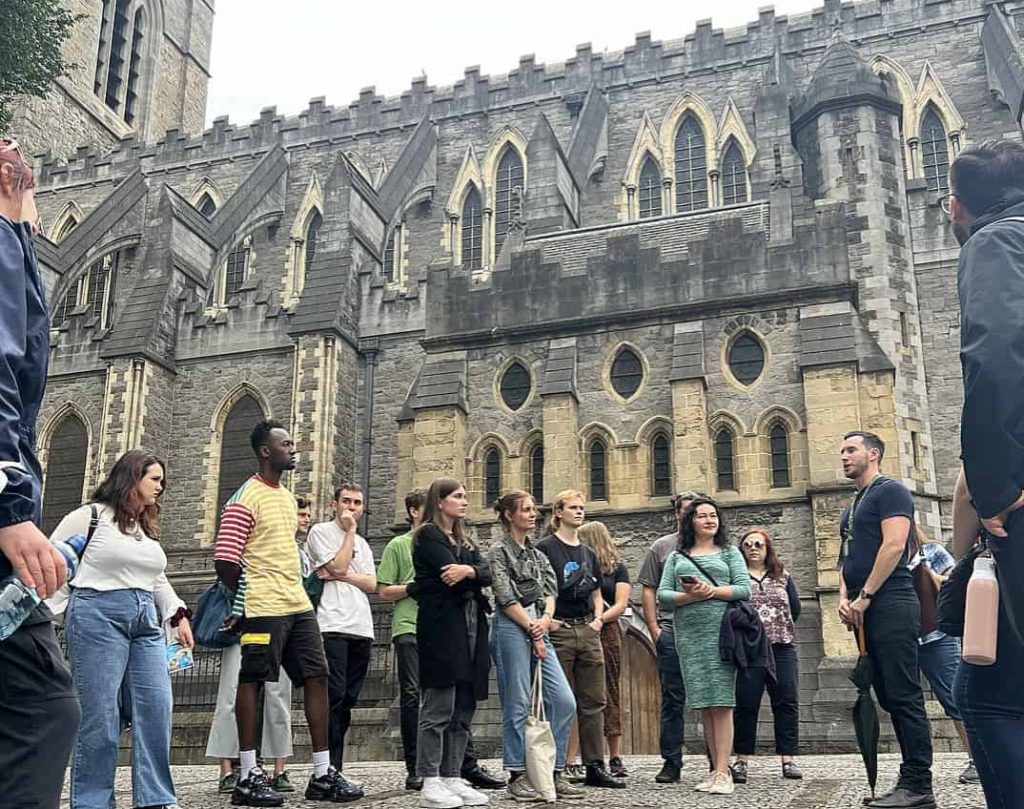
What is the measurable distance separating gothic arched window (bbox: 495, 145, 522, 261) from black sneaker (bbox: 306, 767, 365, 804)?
71.9ft

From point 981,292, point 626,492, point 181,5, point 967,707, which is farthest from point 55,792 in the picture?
point 181,5

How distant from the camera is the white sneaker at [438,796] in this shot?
18.2ft

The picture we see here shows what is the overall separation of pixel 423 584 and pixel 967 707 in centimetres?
353

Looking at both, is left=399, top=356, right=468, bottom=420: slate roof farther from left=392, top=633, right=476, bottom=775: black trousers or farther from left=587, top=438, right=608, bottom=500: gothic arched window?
left=392, top=633, right=476, bottom=775: black trousers

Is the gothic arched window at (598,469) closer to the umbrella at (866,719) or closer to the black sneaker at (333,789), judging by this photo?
the black sneaker at (333,789)

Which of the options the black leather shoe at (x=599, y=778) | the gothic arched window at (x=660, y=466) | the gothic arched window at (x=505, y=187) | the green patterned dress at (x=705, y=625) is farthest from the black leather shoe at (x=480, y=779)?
the gothic arched window at (x=505, y=187)

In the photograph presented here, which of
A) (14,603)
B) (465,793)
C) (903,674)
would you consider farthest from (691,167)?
(14,603)

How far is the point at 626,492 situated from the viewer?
15.7 m

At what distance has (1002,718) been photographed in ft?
9.94

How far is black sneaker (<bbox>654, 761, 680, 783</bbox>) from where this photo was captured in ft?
22.9

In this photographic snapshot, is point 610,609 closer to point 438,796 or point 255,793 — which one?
point 438,796

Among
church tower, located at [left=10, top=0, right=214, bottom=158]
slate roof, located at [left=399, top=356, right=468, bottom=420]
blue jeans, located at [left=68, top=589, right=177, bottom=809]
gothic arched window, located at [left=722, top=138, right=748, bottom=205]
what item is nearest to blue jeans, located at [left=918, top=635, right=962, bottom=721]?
blue jeans, located at [left=68, top=589, right=177, bottom=809]

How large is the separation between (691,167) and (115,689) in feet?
78.0

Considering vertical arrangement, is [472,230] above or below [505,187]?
below
